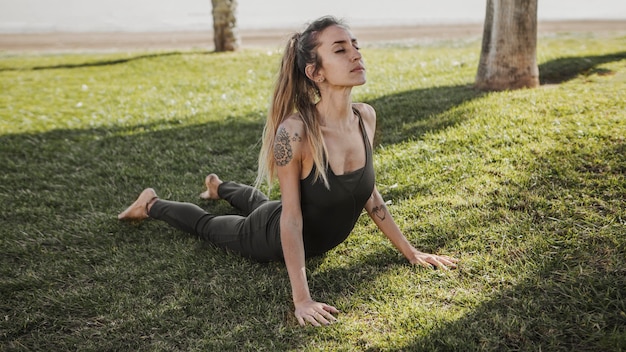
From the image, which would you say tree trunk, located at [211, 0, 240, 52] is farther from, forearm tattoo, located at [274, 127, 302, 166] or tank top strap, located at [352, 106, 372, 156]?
forearm tattoo, located at [274, 127, 302, 166]

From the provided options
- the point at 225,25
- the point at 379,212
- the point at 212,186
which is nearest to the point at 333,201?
the point at 379,212

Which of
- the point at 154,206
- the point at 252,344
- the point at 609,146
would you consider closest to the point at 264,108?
the point at 154,206

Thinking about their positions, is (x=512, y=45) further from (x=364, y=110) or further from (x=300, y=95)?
(x=300, y=95)

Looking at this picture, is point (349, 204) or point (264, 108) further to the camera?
point (264, 108)

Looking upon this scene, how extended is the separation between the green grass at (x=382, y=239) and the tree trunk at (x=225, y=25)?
6.60 metres

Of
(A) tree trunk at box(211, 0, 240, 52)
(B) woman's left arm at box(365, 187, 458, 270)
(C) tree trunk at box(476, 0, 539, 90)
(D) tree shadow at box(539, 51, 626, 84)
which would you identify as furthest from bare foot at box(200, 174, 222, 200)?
(A) tree trunk at box(211, 0, 240, 52)

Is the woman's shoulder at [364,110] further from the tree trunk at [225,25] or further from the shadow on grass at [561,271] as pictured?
the tree trunk at [225,25]

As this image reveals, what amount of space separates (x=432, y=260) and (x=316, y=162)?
116 cm

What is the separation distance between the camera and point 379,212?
399 cm

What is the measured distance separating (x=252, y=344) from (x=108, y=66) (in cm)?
1254

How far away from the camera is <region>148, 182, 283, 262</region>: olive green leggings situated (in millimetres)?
3989

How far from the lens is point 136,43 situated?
2150 centimetres

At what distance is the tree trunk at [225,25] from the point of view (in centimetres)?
1448

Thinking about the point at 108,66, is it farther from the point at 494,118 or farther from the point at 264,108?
the point at 494,118
